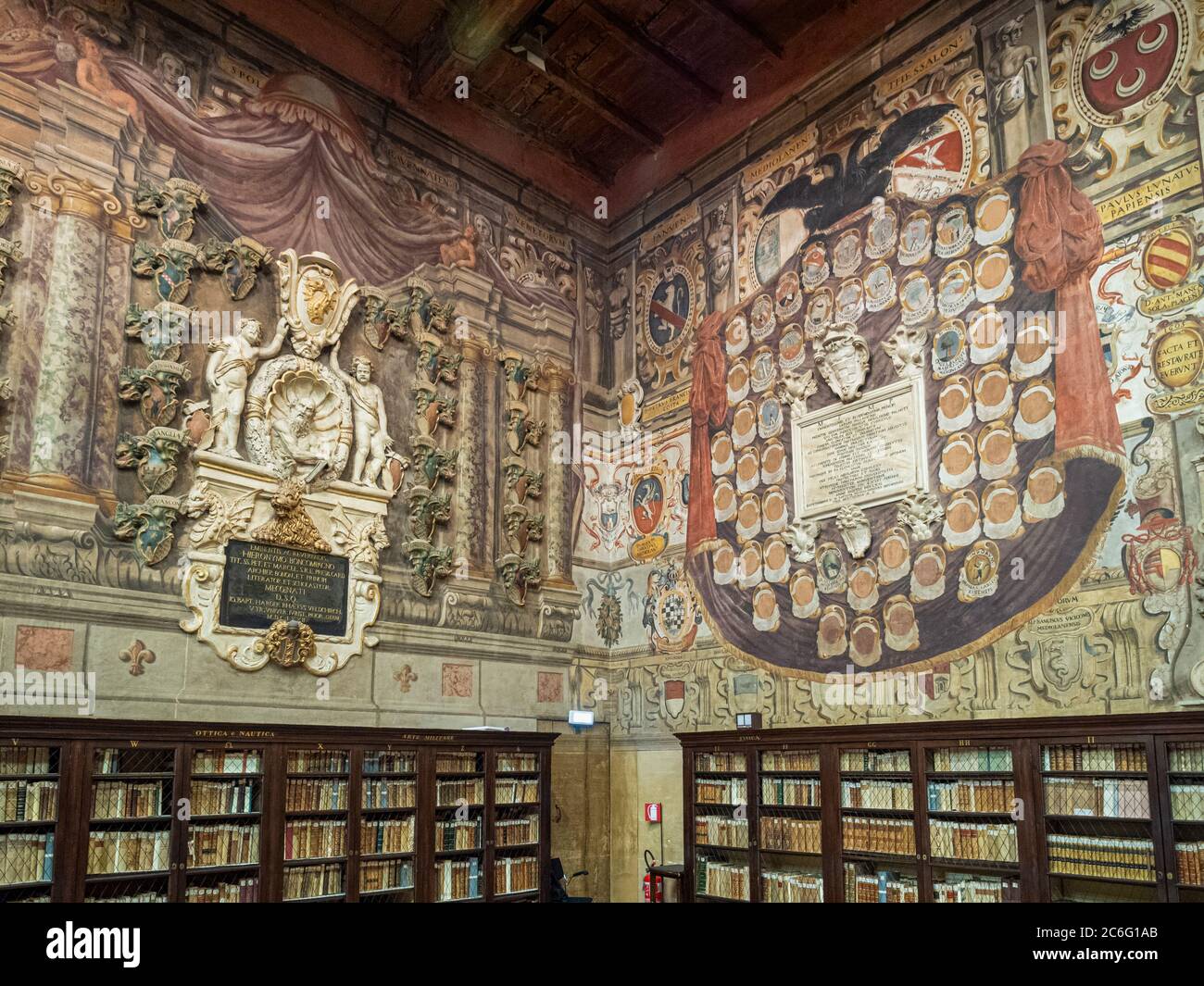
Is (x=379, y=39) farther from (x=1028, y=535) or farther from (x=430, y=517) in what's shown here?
(x=1028, y=535)

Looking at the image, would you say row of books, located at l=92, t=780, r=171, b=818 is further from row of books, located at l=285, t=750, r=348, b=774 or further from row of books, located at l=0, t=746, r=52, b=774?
row of books, located at l=285, t=750, r=348, b=774

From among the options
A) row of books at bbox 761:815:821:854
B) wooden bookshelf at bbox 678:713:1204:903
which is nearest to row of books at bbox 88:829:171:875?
wooden bookshelf at bbox 678:713:1204:903

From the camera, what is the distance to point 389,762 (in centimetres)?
977

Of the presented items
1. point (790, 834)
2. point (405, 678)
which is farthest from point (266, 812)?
point (790, 834)

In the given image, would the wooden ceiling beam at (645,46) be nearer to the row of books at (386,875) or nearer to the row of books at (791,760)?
the row of books at (791,760)

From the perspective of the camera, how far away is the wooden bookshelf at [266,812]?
7.76m

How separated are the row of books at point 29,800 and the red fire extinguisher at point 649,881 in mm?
5934

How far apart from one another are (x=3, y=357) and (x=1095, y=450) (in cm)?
954

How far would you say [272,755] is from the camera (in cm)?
902

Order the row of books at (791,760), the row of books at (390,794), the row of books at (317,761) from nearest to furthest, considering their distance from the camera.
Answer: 1. the row of books at (317,761)
2. the row of books at (390,794)
3. the row of books at (791,760)

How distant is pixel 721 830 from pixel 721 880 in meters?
0.49

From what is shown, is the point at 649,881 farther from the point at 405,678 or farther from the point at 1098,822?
the point at 1098,822

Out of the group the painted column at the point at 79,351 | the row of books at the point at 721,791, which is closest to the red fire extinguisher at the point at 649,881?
the row of books at the point at 721,791

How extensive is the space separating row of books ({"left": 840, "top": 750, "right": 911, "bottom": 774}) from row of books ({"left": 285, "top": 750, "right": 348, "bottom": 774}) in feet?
15.8
